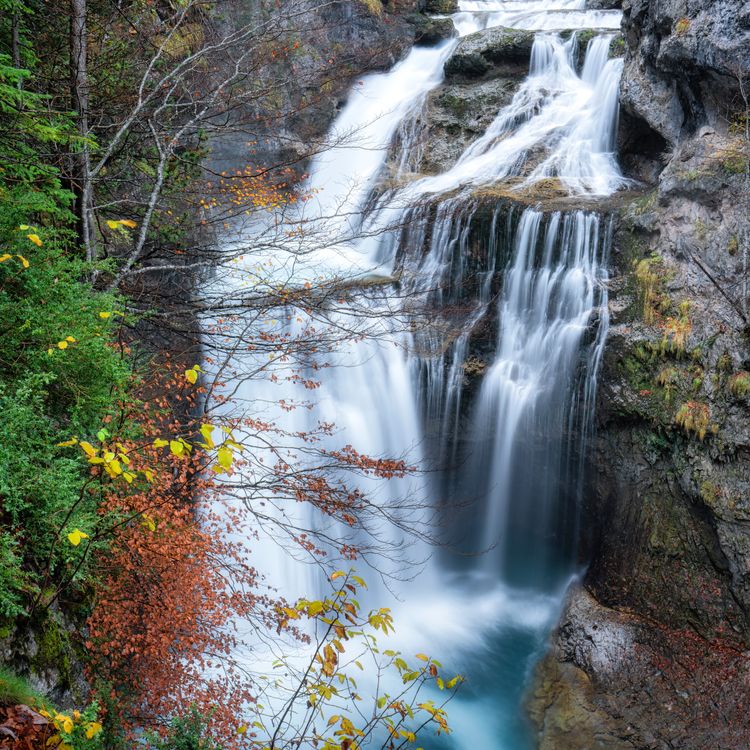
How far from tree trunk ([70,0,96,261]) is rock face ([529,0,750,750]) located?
741 cm

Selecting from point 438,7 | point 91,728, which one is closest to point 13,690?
point 91,728

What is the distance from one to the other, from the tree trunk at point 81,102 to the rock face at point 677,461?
7.41 metres

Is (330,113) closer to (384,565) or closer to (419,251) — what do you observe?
(419,251)

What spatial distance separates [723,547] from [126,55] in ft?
33.1

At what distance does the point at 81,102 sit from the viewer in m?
5.64

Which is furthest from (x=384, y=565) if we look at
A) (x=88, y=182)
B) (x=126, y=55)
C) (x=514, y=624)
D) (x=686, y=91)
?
(x=686, y=91)

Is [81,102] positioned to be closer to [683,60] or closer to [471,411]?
[471,411]

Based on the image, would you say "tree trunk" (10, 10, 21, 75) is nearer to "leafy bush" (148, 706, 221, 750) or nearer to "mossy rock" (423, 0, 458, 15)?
"leafy bush" (148, 706, 221, 750)

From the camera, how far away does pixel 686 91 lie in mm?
10367

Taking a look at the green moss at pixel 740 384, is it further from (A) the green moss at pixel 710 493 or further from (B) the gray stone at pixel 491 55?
(B) the gray stone at pixel 491 55

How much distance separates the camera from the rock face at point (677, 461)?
7.62 m

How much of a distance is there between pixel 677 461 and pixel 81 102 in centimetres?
851

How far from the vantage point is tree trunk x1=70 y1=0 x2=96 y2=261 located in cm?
551

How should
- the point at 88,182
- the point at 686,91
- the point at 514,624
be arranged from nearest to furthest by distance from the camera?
A: the point at 88,182
the point at 514,624
the point at 686,91
